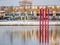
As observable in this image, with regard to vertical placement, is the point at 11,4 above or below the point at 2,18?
above

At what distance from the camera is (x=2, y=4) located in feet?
26.0

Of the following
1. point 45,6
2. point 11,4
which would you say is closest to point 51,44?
point 45,6

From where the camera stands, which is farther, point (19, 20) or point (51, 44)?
point (19, 20)

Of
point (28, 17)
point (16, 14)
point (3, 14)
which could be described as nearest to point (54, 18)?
point (28, 17)

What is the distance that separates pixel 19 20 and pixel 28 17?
1.35ft

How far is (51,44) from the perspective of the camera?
3158 millimetres

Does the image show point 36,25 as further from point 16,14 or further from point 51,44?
point 51,44

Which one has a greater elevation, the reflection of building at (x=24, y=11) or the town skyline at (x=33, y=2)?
the town skyline at (x=33, y=2)

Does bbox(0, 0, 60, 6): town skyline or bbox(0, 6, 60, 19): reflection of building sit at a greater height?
bbox(0, 0, 60, 6): town skyline

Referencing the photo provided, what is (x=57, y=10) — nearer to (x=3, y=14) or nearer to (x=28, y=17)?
(x=28, y=17)

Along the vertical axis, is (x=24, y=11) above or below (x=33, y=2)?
below

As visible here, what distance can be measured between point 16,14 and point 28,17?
0.54 meters

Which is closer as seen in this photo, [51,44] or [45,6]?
[51,44]

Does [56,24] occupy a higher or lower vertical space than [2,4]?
lower
